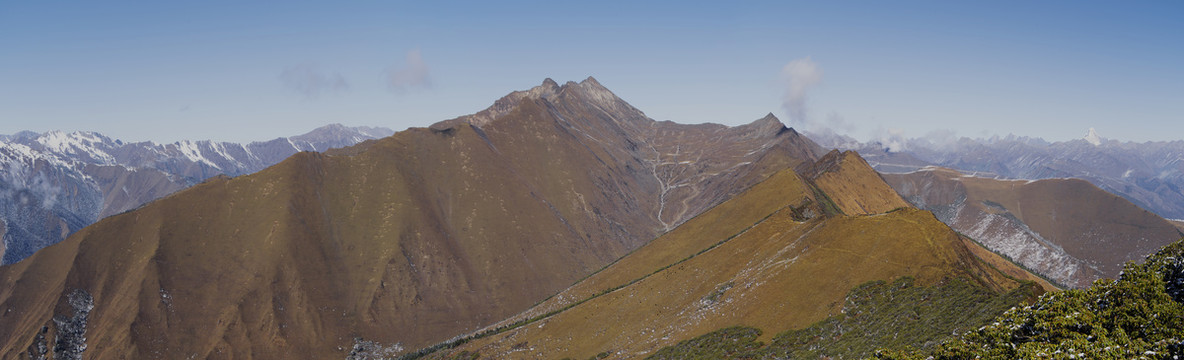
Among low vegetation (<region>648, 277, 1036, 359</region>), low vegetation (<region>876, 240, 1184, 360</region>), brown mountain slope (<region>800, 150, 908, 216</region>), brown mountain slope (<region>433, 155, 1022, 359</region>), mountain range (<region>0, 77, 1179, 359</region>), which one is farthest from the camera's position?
brown mountain slope (<region>800, 150, 908, 216</region>)

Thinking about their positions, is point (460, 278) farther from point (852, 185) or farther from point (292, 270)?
point (852, 185)

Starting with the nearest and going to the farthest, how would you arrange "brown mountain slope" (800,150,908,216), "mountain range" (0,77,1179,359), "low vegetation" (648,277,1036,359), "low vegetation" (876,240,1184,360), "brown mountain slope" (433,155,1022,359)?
1. "low vegetation" (876,240,1184,360)
2. "low vegetation" (648,277,1036,359)
3. "mountain range" (0,77,1179,359)
4. "brown mountain slope" (433,155,1022,359)
5. "brown mountain slope" (800,150,908,216)

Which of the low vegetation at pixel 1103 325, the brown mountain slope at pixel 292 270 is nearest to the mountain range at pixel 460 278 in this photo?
the brown mountain slope at pixel 292 270

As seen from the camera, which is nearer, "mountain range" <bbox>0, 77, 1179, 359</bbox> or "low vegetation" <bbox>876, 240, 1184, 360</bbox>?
"low vegetation" <bbox>876, 240, 1184, 360</bbox>

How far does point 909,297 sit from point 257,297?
136083mm

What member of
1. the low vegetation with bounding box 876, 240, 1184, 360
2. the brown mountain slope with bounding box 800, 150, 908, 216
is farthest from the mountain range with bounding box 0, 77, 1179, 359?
the low vegetation with bounding box 876, 240, 1184, 360

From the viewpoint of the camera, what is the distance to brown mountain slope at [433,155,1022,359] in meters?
65.4

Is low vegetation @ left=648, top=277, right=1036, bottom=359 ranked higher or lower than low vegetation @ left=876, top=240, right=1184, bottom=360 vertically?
lower

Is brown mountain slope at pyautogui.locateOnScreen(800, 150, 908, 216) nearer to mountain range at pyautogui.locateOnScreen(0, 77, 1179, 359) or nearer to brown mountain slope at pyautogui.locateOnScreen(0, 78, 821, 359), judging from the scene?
mountain range at pyautogui.locateOnScreen(0, 77, 1179, 359)

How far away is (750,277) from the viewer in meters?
85.2

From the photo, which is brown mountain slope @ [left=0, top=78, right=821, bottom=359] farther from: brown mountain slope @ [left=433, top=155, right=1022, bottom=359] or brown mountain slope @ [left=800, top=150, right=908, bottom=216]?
brown mountain slope @ [left=800, top=150, right=908, bottom=216]

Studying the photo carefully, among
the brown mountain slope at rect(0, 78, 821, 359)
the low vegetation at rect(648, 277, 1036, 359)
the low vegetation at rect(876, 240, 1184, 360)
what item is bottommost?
the low vegetation at rect(648, 277, 1036, 359)

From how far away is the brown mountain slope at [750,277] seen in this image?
65.4m

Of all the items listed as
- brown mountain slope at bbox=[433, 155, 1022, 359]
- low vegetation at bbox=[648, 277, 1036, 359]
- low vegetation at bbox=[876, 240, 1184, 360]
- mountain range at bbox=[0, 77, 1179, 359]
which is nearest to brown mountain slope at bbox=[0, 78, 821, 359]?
mountain range at bbox=[0, 77, 1179, 359]
